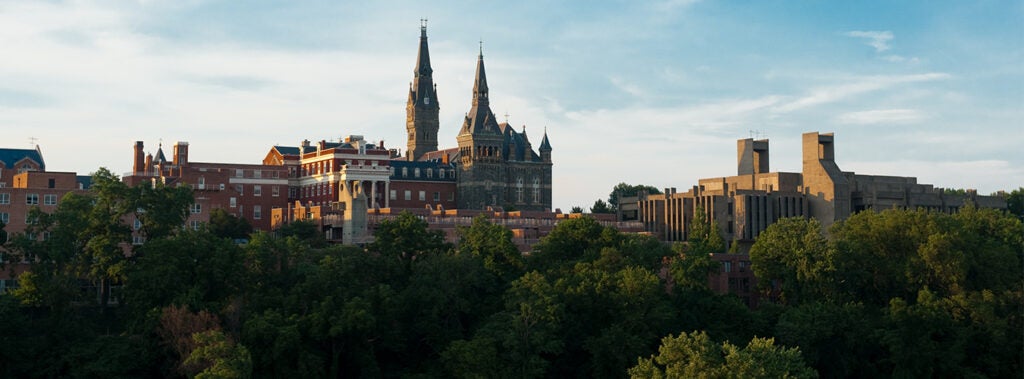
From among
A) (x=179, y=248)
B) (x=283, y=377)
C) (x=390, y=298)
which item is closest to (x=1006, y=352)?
(x=390, y=298)

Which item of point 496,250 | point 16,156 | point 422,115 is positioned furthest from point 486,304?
point 422,115

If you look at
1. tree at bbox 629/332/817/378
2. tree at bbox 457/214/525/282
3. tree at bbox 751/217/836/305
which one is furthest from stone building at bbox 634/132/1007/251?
tree at bbox 629/332/817/378

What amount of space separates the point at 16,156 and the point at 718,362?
87.5m

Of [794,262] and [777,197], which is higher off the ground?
[777,197]

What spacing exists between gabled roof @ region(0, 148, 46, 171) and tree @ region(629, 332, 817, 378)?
81.4 meters

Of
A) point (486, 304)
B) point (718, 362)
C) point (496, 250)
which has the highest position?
point (496, 250)

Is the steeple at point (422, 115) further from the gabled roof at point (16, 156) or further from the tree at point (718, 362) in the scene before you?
the tree at point (718, 362)

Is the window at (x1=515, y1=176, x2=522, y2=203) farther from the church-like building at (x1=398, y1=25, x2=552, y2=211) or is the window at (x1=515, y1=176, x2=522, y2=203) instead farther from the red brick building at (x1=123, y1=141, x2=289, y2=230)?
the red brick building at (x1=123, y1=141, x2=289, y2=230)

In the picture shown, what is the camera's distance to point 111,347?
8262 cm

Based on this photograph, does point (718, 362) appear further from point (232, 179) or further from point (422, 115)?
point (422, 115)

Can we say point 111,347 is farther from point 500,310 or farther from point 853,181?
point 853,181

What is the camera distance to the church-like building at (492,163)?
540ft

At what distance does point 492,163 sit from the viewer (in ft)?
543

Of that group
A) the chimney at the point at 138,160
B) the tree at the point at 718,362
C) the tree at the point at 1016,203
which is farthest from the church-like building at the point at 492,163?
the tree at the point at 718,362
